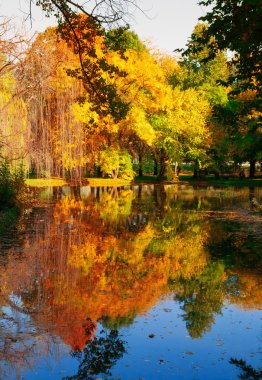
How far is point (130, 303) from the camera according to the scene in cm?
868

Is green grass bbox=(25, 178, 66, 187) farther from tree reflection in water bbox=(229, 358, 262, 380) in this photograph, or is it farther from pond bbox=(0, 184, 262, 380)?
tree reflection in water bbox=(229, 358, 262, 380)

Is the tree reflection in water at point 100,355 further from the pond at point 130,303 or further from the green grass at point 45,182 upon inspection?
the green grass at point 45,182

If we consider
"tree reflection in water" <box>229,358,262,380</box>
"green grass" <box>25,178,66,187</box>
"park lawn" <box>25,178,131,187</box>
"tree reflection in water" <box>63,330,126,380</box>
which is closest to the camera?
"tree reflection in water" <box>229,358,262,380</box>

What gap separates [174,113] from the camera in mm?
45812

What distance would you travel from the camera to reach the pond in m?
6.29

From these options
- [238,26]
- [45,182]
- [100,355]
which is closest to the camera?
[100,355]

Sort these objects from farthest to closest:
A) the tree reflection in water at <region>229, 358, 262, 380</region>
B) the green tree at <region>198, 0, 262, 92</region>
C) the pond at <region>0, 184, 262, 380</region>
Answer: the green tree at <region>198, 0, 262, 92</region>
the pond at <region>0, 184, 262, 380</region>
the tree reflection in water at <region>229, 358, 262, 380</region>

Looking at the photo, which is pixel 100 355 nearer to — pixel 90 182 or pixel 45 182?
pixel 45 182

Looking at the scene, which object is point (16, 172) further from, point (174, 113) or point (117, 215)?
point (174, 113)

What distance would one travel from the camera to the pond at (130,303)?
629 centimetres

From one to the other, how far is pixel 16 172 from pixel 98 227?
25.3ft

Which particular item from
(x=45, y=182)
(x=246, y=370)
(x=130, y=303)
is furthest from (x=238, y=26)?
(x=45, y=182)

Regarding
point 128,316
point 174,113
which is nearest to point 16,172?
point 128,316

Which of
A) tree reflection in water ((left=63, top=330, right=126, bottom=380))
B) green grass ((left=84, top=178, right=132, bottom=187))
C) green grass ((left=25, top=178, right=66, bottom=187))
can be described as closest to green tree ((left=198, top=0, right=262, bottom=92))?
tree reflection in water ((left=63, top=330, right=126, bottom=380))
